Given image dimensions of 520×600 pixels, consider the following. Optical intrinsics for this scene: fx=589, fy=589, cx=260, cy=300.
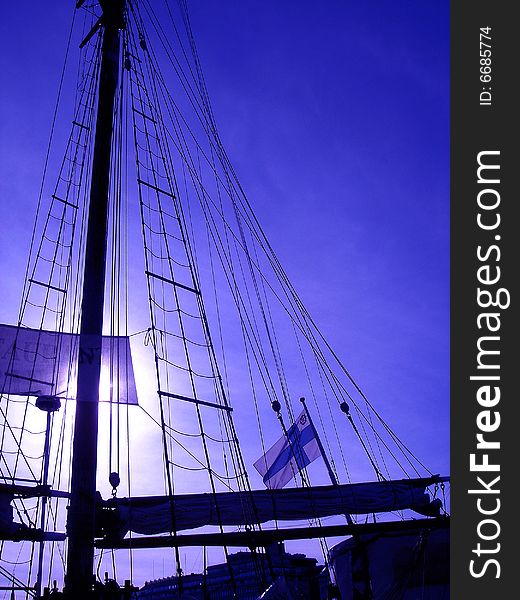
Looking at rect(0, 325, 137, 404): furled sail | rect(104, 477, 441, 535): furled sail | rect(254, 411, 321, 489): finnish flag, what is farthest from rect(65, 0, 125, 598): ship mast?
rect(254, 411, 321, 489): finnish flag

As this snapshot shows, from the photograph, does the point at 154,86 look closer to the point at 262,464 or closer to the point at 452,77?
the point at 452,77

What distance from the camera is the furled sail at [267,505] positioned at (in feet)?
45.2

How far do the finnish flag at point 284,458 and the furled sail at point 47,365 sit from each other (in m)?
5.86

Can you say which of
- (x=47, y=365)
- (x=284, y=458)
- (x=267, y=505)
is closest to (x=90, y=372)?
(x=267, y=505)

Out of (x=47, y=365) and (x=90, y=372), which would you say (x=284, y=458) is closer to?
(x=47, y=365)

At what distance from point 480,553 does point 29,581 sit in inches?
461

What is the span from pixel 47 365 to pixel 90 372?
1021 cm

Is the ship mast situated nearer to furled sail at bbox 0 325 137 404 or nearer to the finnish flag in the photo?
furled sail at bbox 0 325 137 404

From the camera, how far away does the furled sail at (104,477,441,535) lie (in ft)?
45.2

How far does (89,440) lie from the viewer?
32.3ft

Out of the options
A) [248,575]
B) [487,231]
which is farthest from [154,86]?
[248,575]

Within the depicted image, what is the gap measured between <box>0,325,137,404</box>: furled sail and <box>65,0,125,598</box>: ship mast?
674cm

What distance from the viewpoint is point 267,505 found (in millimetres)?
14828

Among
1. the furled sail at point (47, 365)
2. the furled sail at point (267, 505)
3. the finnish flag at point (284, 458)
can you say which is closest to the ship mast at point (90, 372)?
the furled sail at point (267, 505)
